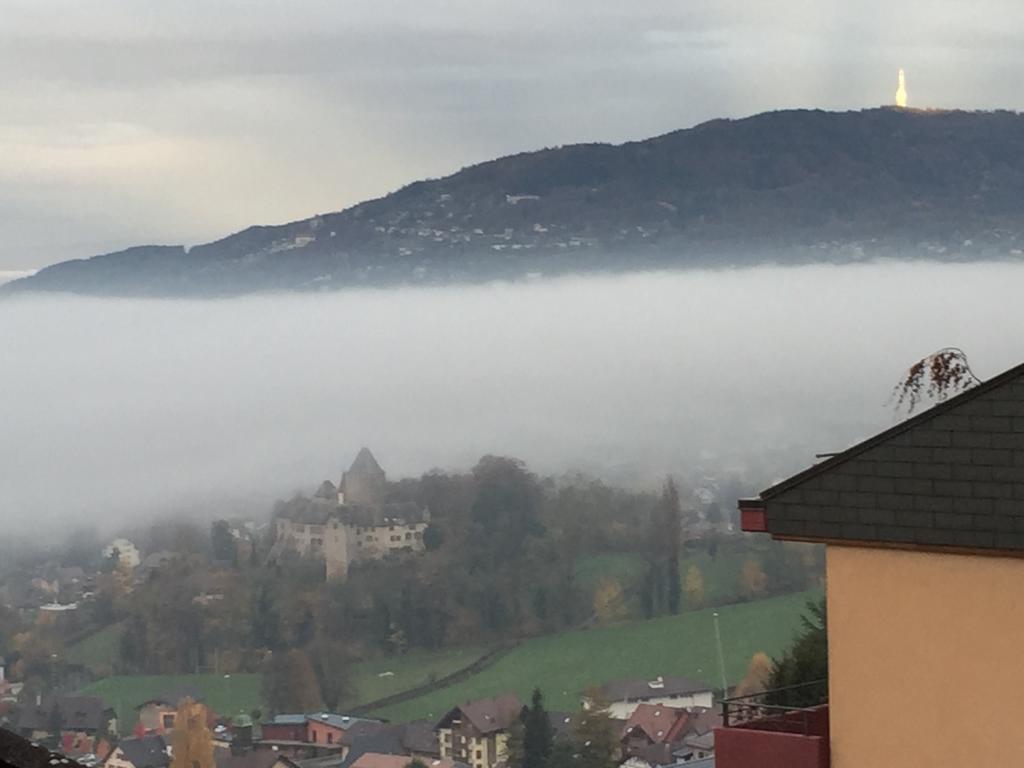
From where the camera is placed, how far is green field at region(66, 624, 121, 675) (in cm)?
16212

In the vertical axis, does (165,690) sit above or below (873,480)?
below

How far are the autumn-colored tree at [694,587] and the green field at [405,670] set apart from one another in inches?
750

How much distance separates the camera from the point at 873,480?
24.3 ft

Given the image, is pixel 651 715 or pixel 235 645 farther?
pixel 235 645

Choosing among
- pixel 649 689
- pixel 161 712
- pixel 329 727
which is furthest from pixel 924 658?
pixel 161 712

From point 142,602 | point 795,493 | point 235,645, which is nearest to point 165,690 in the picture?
point 235,645

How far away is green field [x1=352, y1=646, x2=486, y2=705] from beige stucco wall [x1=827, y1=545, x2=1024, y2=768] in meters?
138

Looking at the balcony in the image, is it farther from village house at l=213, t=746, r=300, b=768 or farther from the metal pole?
the metal pole

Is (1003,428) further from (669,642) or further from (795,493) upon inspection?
(669,642)

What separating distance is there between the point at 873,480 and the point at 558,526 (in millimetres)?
174309

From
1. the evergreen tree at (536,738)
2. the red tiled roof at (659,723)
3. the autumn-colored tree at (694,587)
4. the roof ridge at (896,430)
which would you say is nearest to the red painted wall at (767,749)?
the roof ridge at (896,430)

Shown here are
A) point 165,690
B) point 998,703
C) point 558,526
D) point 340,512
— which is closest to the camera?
point 998,703

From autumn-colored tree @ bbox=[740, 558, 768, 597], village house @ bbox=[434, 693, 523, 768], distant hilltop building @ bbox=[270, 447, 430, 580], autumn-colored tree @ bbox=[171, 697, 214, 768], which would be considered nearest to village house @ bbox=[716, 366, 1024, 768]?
village house @ bbox=[434, 693, 523, 768]

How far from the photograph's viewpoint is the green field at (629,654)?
13862cm
